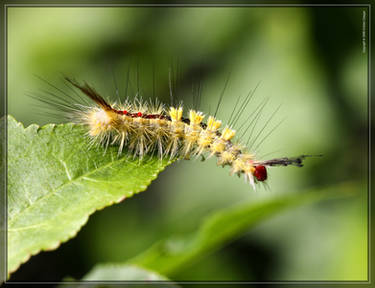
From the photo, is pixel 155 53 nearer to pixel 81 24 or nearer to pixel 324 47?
pixel 81 24

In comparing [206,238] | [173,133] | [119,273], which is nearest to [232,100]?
[173,133]

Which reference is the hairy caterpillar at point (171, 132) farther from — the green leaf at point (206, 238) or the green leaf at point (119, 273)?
the green leaf at point (119, 273)

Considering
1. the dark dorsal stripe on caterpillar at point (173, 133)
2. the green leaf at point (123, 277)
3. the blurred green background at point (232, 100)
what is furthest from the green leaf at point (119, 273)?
the blurred green background at point (232, 100)

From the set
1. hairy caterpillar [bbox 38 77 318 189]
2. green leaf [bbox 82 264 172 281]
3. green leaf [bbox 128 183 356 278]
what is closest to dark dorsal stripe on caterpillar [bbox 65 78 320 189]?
hairy caterpillar [bbox 38 77 318 189]

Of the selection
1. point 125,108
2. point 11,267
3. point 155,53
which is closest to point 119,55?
point 155,53

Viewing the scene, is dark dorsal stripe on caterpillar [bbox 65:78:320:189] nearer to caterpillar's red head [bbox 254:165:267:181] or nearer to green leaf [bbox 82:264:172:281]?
caterpillar's red head [bbox 254:165:267:181]

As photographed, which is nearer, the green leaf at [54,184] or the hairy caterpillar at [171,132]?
the green leaf at [54,184]

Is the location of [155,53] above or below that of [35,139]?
above

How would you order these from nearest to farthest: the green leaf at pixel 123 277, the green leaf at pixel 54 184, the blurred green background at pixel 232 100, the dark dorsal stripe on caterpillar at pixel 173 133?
the green leaf at pixel 54 184 < the green leaf at pixel 123 277 < the dark dorsal stripe on caterpillar at pixel 173 133 < the blurred green background at pixel 232 100
